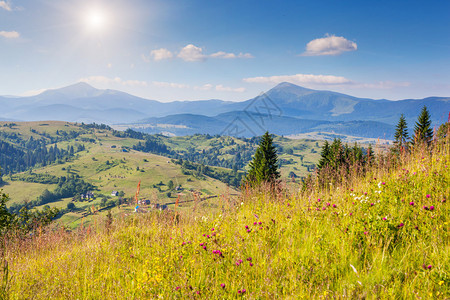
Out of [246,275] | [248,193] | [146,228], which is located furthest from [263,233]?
[146,228]

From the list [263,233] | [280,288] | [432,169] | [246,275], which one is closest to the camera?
[280,288]

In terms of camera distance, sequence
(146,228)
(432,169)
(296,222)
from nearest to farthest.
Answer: (296,222) < (432,169) < (146,228)

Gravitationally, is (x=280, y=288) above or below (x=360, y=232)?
below

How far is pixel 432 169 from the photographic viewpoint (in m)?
5.82

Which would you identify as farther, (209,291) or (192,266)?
(192,266)

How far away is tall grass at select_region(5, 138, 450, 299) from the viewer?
3256 mm

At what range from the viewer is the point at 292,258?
3.87 m

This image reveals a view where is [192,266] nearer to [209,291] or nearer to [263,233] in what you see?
[209,291]

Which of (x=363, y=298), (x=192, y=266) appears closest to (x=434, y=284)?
(x=363, y=298)

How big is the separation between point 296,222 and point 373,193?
184 centimetres

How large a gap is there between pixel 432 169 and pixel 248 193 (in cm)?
458

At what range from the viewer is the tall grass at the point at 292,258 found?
3.26 meters

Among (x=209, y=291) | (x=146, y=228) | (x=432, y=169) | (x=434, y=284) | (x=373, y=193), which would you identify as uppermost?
(x=432, y=169)

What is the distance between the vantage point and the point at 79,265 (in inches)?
194
